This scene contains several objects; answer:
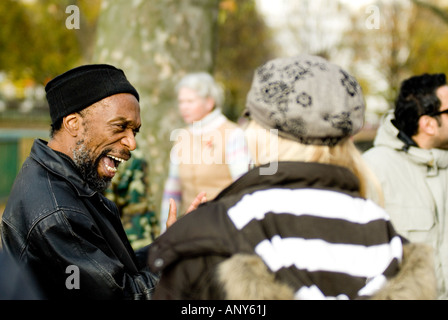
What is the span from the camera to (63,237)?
204 cm

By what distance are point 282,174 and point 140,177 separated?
229 cm

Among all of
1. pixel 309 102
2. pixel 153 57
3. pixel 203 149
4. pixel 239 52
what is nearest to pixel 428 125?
pixel 203 149

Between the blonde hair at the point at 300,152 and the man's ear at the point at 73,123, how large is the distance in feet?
3.21

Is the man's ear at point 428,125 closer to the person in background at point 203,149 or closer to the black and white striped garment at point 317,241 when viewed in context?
the person in background at point 203,149

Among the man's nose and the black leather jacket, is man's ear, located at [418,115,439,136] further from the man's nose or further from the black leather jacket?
the black leather jacket

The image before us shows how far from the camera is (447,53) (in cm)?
2284

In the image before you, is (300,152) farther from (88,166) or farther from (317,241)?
(88,166)

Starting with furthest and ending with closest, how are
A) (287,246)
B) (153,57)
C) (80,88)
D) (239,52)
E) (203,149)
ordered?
(239,52) → (153,57) → (203,149) → (80,88) → (287,246)

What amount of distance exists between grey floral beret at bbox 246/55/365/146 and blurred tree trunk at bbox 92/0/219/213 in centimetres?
401

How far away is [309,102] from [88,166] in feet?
4.00

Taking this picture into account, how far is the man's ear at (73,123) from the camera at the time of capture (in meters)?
2.42

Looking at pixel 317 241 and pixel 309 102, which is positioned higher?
pixel 309 102
